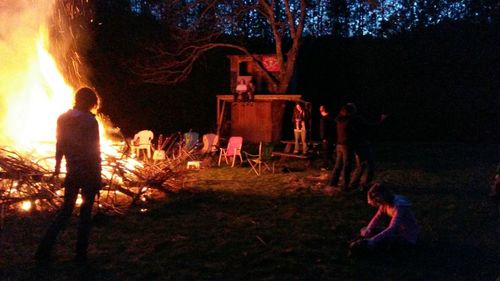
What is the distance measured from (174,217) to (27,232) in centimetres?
209

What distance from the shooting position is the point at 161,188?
9461 millimetres

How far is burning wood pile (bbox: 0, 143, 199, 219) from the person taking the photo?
7461 mm

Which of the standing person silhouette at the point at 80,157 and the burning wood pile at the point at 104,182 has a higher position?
the standing person silhouette at the point at 80,157

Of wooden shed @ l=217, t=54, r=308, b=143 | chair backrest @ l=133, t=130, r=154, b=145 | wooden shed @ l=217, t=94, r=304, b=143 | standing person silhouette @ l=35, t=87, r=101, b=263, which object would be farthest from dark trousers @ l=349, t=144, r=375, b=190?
wooden shed @ l=217, t=94, r=304, b=143

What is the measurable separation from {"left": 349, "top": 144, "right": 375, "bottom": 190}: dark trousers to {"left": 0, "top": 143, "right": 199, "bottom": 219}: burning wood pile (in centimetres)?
343

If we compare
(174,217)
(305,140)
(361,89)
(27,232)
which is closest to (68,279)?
(27,232)

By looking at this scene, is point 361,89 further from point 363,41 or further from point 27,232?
point 27,232

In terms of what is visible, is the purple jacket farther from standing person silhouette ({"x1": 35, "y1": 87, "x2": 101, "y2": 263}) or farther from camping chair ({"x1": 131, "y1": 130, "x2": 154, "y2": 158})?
camping chair ({"x1": 131, "y1": 130, "x2": 154, "y2": 158})

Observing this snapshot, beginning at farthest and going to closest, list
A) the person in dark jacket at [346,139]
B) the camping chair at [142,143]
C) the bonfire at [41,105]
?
the camping chair at [142,143], the person in dark jacket at [346,139], the bonfire at [41,105]

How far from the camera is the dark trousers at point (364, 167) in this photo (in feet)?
32.3

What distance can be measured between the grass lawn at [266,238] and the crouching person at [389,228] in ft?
0.44

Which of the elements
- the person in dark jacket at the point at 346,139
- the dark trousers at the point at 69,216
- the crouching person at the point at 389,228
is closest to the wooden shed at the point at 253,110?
the person in dark jacket at the point at 346,139

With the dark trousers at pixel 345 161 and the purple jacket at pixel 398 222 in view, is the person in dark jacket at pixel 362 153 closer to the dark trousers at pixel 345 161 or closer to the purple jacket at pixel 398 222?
the dark trousers at pixel 345 161

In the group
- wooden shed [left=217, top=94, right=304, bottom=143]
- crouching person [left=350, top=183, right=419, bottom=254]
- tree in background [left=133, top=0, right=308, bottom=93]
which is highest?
tree in background [left=133, top=0, right=308, bottom=93]
